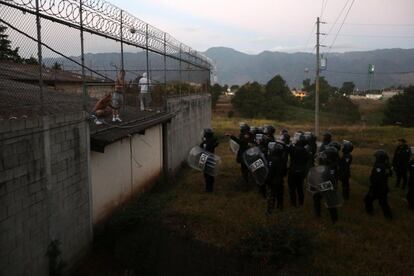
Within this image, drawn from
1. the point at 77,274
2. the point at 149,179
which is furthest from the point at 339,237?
the point at 149,179

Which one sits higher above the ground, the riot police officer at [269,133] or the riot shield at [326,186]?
the riot police officer at [269,133]

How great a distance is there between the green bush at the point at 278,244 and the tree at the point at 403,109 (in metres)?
47.3

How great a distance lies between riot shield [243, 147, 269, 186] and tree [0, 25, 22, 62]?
5.84 m

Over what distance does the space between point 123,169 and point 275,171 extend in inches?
129

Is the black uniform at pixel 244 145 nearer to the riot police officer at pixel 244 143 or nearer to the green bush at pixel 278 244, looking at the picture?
the riot police officer at pixel 244 143

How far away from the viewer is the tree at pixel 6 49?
18.6 ft

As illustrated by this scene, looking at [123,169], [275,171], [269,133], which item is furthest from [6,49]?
[269,133]

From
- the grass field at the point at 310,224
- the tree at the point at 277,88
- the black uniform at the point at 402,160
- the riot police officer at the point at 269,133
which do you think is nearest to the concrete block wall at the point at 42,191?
the grass field at the point at 310,224

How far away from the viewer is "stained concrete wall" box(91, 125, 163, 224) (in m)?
8.60

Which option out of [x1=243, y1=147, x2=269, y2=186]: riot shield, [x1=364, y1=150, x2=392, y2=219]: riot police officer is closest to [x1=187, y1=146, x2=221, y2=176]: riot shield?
[x1=243, y1=147, x2=269, y2=186]: riot shield

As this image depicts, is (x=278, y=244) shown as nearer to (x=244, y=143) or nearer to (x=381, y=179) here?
(x=381, y=179)

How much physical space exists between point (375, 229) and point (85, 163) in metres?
5.56

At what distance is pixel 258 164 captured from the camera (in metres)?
10.5

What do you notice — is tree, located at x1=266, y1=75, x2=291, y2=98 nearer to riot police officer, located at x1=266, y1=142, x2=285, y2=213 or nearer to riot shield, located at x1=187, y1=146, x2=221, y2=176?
riot shield, located at x1=187, y1=146, x2=221, y2=176
